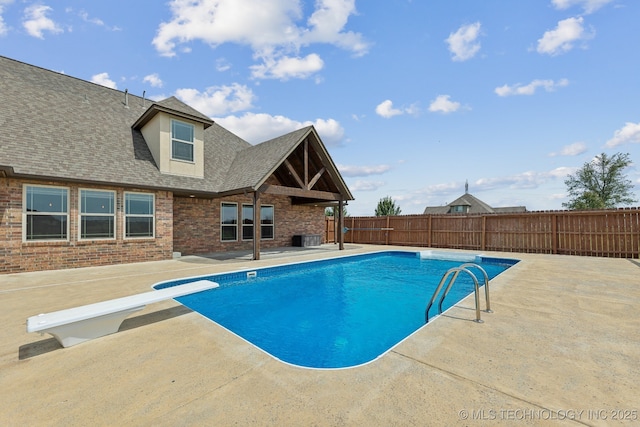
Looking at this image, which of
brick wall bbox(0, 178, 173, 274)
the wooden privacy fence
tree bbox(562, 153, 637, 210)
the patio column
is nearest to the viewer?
brick wall bbox(0, 178, 173, 274)

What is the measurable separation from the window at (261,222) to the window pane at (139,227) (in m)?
5.03

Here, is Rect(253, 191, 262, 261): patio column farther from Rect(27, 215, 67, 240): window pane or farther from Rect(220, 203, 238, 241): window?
Rect(27, 215, 67, 240): window pane

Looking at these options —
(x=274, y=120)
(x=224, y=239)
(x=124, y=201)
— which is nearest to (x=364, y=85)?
(x=224, y=239)

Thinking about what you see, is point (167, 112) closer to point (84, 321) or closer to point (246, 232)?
point (246, 232)

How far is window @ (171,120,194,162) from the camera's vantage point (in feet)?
40.6

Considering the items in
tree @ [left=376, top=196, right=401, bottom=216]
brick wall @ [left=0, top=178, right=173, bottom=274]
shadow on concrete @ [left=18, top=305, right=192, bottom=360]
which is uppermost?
tree @ [left=376, top=196, right=401, bottom=216]

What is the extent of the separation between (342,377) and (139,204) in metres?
11.3

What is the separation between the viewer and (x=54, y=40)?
1029cm

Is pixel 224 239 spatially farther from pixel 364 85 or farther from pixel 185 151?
pixel 364 85

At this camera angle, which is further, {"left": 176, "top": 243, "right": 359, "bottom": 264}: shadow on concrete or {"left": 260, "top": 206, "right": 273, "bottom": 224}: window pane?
{"left": 260, "top": 206, "right": 273, "bottom": 224}: window pane

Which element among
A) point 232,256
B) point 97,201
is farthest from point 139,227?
point 232,256

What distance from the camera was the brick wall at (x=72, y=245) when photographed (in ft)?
27.8

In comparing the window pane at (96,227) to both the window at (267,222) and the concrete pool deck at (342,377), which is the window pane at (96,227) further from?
the window at (267,222)

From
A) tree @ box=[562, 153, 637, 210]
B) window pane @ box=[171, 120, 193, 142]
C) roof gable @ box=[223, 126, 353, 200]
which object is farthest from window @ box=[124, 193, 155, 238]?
tree @ box=[562, 153, 637, 210]
